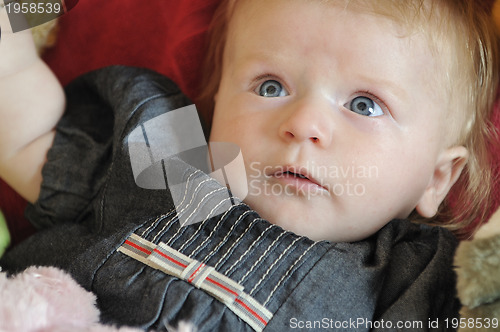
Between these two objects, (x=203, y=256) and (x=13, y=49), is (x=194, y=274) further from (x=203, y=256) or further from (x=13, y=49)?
(x=13, y=49)

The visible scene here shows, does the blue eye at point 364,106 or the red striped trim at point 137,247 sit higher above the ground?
the blue eye at point 364,106

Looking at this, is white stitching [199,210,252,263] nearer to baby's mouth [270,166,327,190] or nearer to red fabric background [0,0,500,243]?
baby's mouth [270,166,327,190]

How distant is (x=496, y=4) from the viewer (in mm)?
1108

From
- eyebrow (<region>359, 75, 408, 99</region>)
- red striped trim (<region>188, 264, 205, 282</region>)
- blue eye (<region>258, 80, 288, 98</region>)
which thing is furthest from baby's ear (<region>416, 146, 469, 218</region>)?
red striped trim (<region>188, 264, 205, 282</region>)

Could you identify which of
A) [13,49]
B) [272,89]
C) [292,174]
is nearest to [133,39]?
[13,49]

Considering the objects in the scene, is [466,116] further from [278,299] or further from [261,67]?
[278,299]

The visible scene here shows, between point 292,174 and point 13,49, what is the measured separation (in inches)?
22.3

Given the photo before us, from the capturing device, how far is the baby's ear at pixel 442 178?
1.11 m

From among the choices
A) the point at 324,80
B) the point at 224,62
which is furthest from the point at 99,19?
the point at 324,80

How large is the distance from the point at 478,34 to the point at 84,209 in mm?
819

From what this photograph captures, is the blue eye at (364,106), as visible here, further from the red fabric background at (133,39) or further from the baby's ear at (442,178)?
the red fabric background at (133,39)

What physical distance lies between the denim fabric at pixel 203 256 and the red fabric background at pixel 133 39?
23 cm

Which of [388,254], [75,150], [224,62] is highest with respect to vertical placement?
[224,62]

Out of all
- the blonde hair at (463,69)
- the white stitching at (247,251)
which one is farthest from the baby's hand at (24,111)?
the white stitching at (247,251)
